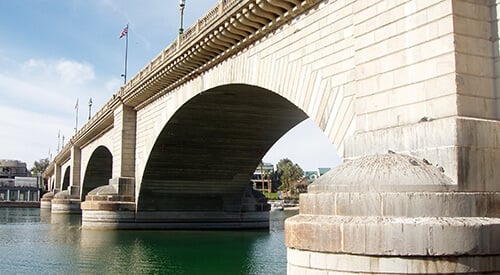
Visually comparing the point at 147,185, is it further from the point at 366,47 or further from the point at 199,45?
the point at 366,47

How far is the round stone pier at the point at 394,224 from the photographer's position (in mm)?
7664

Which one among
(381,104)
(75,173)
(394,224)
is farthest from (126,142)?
(75,173)

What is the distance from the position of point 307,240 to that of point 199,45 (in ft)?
44.3

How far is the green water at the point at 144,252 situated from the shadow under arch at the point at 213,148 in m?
2.42

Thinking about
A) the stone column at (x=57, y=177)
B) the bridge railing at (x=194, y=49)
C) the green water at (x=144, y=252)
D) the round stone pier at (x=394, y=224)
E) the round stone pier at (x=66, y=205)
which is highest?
the bridge railing at (x=194, y=49)

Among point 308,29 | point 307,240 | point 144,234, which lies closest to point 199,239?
point 144,234

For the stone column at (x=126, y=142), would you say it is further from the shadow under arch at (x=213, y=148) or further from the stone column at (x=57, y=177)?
the stone column at (x=57, y=177)

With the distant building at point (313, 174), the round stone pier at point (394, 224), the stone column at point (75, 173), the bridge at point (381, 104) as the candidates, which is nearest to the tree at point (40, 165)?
the distant building at point (313, 174)

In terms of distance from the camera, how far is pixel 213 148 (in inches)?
1266

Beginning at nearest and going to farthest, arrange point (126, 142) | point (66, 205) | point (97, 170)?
point (126, 142), point (97, 170), point (66, 205)

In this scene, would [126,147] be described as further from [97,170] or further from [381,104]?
[97,170]

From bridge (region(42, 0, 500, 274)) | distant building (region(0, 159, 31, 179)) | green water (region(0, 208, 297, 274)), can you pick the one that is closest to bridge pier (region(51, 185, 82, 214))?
green water (region(0, 208, 297, 274))

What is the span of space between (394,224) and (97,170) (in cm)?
5709

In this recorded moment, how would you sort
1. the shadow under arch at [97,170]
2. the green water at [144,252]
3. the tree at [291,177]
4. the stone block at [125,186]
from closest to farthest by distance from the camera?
1. the green water at [144,252]
2. the stone block at [125,186]
3. the shadow under arch at [97,170]
4. the tree at [291,177]
